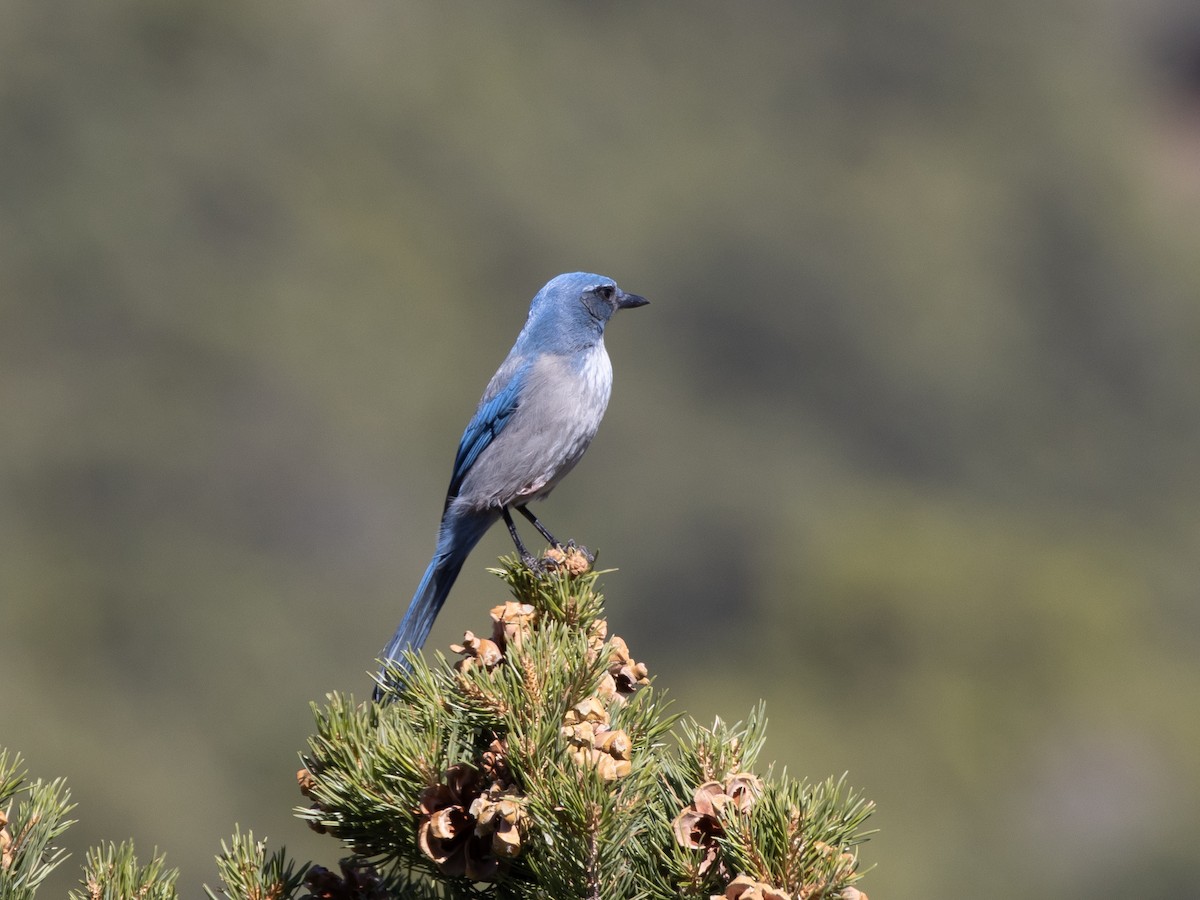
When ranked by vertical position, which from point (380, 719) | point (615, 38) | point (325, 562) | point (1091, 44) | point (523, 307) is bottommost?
point (380, 719)

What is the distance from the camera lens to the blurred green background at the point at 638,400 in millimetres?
26656

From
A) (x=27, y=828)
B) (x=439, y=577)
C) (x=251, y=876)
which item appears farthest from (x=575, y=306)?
(x=27, y=828)

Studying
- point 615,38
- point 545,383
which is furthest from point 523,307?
point 545,383

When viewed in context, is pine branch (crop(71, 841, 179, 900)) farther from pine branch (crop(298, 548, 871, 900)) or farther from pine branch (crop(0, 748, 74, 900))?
pine branch (crop(298, 548, 871, 900))

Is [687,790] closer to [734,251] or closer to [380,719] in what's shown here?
[380,719]

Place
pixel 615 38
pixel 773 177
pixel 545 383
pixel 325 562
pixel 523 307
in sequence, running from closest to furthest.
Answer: pixel 545 383
pixel 325 562
pixel 523 307
pixel 773 177
pixel 615 38

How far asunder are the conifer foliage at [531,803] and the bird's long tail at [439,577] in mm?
1931

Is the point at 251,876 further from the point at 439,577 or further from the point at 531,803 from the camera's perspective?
the point at 439,577

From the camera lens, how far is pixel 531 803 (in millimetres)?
2859

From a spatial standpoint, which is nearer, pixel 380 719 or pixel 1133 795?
pixel 380 719

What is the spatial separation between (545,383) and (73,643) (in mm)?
21633

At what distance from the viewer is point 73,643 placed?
25188mm

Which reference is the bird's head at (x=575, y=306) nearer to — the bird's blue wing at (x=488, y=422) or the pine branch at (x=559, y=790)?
the bird's blue wing at (x=488, y=422)

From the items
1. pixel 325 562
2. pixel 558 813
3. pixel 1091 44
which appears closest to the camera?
pixel 558 813
